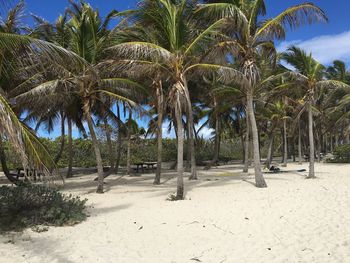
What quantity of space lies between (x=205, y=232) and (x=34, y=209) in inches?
166

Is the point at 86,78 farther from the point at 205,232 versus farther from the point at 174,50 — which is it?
the point at 205,232

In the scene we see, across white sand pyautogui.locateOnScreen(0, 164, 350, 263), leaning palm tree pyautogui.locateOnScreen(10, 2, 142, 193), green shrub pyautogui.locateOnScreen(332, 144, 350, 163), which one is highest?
leaning palm tree pyautogui.locateOnScreen(10, 2, 142, 193)

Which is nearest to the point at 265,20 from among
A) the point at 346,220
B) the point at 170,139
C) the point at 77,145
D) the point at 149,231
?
the point at 346,220

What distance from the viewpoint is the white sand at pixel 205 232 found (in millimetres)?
7301

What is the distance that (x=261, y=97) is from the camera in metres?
25.1

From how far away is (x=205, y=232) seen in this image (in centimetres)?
890

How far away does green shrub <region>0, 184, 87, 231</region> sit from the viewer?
367 inches

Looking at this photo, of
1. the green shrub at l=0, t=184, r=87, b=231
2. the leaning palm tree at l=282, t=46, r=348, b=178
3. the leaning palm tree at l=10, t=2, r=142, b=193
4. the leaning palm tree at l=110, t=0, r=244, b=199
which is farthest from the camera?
the leaning palm tree at l=282, t=46, r=348, b=178

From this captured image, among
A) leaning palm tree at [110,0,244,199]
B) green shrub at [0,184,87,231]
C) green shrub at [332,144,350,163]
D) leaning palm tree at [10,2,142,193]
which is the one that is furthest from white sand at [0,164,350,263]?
green shrub at [332,144,350,163]

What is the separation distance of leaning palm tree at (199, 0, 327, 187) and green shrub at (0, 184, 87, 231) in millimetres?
7555

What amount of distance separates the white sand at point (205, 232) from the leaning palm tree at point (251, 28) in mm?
4167

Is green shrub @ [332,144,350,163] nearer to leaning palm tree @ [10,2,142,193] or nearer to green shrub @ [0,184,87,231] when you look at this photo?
leaning palm tree @ [10,2,142,193]

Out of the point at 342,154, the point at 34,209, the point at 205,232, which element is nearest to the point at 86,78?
the point at 34,209

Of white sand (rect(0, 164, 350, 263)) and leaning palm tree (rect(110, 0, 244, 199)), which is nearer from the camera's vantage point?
white sand (rect(0, 164, 350, 263))
